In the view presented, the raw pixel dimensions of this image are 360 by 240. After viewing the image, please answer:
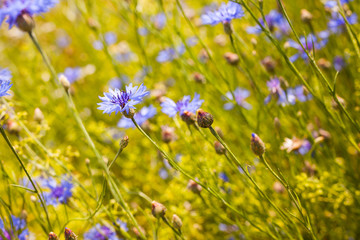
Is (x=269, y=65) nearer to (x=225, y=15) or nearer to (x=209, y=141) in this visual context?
(x=225, y=15)

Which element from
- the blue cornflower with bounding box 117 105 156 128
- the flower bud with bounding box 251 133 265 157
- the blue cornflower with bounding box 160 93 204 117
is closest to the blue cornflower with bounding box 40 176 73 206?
the blue cornflower with bounding box 117 105 156 128

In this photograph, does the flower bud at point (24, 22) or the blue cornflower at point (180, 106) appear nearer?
the flower bud at point (24, 22)


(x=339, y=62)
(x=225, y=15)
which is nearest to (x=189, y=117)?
(x=225, y=15)

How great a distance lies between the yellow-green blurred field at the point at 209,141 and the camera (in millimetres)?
1129

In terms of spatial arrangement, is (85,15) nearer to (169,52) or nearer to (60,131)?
(169,52)

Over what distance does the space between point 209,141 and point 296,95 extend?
0.66 m

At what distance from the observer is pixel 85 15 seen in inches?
80.7

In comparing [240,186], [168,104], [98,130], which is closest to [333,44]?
[240,186]

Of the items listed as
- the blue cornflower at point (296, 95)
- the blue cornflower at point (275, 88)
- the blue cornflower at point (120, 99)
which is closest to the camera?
the blue cornflower at point (120, 99)

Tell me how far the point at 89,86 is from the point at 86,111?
1.47 feet

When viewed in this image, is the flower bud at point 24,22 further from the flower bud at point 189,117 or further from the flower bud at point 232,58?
the flower bud at point 232,58

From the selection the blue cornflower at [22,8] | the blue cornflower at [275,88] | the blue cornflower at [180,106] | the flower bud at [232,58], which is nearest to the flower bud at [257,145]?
the blue cornflower at [180,106]

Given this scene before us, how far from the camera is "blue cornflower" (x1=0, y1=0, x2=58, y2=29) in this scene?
3.28 ft

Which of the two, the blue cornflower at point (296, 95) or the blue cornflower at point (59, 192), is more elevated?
the blue cornflower at point (296, 95)
